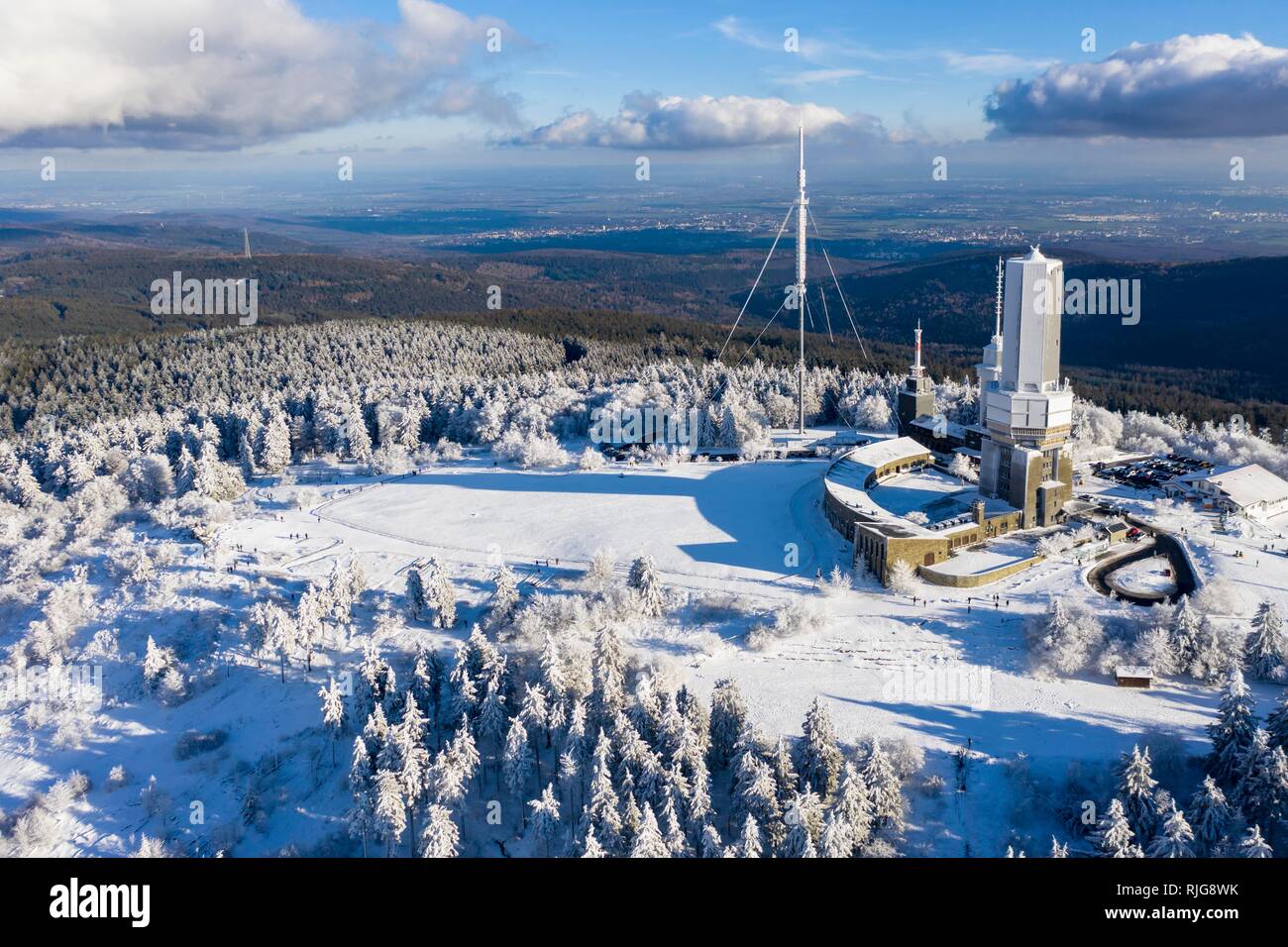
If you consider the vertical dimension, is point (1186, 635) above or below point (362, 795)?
above

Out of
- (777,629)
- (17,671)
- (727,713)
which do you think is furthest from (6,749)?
(777,629)

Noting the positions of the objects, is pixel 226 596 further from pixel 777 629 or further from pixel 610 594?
pixel 777 629

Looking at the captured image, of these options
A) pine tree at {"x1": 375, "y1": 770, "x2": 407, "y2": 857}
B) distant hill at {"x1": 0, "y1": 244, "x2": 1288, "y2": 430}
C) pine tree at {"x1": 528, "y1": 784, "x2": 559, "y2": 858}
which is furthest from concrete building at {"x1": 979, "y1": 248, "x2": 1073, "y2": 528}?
distant hill at {"x1": 0, "y1": 244, "x2": 1288, "y2": 430}

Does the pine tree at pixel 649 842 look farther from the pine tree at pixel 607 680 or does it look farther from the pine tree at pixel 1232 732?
the pine tree at pixel 1232 732

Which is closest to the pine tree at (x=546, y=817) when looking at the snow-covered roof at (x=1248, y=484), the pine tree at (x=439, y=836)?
the pine tree at (x=439, y=836)

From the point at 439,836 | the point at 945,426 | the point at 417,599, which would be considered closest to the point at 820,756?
the point at 439,836

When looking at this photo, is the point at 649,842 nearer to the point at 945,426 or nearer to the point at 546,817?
the point at 546,817

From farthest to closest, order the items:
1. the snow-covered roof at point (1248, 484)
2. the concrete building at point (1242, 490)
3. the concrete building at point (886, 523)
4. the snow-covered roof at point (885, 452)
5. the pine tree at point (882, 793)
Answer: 1. the snow-covered roof at point (885, 452)
2. the snow-covered roof at point (1248, 484)
3. the concrete building at point (1242, 490)
4. the concrete building at point (886, 523)
5. the pine tree at point (882, 793)
